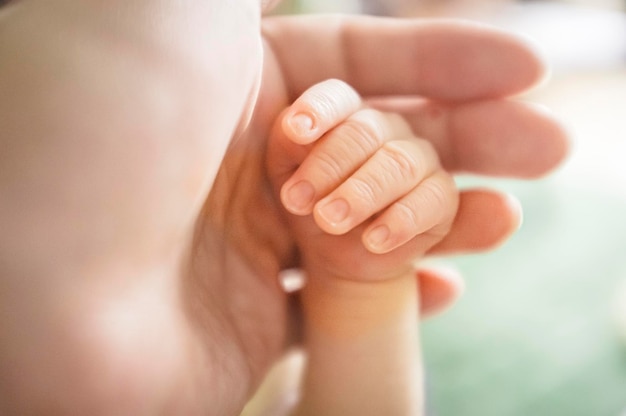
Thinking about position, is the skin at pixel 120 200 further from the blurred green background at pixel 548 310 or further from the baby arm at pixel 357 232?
the blurred green background at pixel 548 310

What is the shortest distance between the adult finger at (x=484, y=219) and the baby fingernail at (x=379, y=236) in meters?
0.10

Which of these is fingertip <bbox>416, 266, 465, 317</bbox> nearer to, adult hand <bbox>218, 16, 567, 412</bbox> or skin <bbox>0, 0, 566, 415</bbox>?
adult hand <bbox>218, 16, 567, 412</bbox>

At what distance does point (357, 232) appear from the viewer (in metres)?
0.46

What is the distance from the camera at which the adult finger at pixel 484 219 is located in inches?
20.2

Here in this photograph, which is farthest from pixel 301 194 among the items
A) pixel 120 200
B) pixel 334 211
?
pixel 120 200

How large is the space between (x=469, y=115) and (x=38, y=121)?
1.10 feet

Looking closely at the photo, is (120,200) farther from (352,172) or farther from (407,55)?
(407,55)

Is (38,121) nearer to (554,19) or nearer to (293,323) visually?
(293,323)

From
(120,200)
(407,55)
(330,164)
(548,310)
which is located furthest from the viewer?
(548,310)

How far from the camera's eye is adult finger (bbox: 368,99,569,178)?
515 millimetres

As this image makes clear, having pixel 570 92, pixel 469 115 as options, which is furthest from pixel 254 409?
pixel 570 92

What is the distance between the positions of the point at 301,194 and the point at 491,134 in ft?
0.60

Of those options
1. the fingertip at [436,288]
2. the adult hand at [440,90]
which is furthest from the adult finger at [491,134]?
the fingertip at [436,288]

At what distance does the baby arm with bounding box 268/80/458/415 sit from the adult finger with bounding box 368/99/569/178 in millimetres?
50
